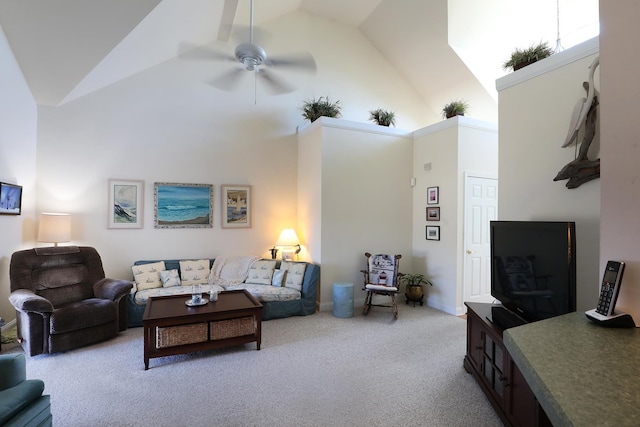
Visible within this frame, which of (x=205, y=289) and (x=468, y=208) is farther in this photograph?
(x=468, y=208)

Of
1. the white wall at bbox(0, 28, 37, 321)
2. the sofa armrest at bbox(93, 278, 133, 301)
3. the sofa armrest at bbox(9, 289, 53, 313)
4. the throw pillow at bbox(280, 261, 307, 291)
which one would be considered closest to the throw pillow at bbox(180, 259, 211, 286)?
the sofa armrest at bbox(93, 278, 133, 301)

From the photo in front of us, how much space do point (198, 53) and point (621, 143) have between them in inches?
129

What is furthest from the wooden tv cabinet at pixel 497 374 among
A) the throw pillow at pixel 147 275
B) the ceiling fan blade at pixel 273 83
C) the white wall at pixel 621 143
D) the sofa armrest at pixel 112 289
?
the throw pillow at pixel 147 275

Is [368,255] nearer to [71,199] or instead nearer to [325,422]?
[325,422]

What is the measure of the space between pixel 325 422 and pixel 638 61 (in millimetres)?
2552

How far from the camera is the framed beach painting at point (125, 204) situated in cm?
453

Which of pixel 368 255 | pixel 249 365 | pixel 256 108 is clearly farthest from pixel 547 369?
pixel 256 108

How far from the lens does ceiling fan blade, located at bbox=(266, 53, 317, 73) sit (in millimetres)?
3188

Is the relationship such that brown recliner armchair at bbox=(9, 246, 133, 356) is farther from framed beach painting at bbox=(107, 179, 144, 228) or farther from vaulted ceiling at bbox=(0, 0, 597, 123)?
vaulted ceiling at bbox=(0, 0, 597, 123)

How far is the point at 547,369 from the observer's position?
0.87m

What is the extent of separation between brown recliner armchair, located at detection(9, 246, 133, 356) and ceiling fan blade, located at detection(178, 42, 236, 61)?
2.68 m

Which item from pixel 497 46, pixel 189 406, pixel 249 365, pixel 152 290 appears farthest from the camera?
pixel 497 46

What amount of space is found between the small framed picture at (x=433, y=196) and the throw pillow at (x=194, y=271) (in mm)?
3683

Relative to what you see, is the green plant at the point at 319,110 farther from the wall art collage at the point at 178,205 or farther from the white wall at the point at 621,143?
the white wall at the point at 621,143
